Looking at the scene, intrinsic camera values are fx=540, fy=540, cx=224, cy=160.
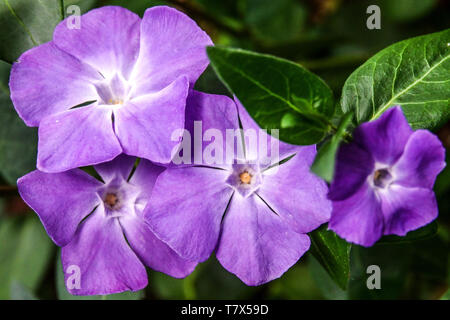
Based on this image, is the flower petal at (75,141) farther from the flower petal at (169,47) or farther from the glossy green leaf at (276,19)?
the glossy green leaf at (276,19)

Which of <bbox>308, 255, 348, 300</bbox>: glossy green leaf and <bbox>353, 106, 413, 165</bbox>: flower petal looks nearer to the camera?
<bbox>353, 106, 413, 165</bbox>: flower petal

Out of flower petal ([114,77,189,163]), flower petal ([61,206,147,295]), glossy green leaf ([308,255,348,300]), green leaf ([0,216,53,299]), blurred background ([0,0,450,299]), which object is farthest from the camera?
green leaf ([0,216,53,299])

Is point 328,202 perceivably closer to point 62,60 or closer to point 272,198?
point 272,198

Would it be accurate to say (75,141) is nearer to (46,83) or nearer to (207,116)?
(46,83)

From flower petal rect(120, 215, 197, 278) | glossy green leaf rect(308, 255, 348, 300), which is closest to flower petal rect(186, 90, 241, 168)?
flower petal rect(120, 215, 197, 278)

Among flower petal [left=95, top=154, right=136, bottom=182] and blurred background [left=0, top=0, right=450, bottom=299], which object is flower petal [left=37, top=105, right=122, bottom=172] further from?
blurred background [left=0, top=0, right=450, bottom=299]

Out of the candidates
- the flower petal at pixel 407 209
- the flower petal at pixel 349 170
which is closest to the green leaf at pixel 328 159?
the flower petal at pixel 349 170
